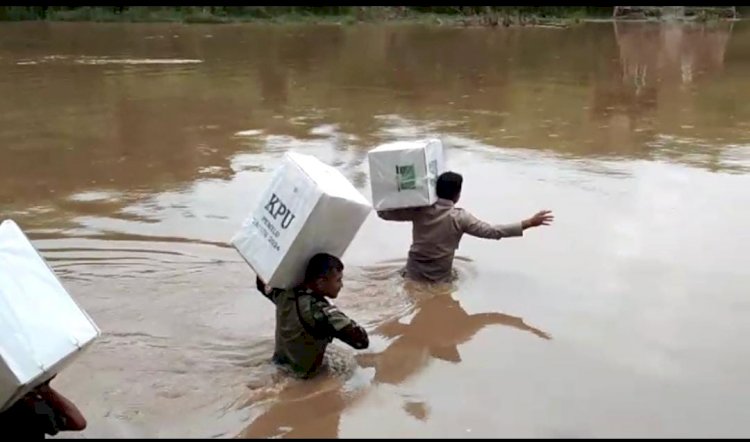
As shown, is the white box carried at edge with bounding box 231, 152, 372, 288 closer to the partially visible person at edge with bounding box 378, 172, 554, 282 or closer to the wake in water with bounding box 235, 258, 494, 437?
the wake in water with bounding box 235, 258, 494, 437

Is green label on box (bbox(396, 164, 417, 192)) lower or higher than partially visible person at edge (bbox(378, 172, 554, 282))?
higher

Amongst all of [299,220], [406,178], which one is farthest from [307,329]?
[406,178]

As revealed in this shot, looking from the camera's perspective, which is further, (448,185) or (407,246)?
(407,246)

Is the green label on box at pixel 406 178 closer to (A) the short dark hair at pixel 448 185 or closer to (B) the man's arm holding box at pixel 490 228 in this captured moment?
(A) the short dark hair at pixel 448 185

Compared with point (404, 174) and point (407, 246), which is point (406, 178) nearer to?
point (404, 174)

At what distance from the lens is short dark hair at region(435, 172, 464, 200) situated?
245 inches

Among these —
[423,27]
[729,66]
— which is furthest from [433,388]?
[423,27]

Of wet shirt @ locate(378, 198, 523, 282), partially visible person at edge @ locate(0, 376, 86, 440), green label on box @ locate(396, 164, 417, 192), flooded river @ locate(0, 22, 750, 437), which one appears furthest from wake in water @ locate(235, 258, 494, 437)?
partially visible person at edge @ locate(0, 376, 86, 440)

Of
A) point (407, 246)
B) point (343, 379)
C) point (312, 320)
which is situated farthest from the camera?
point (407, 246)

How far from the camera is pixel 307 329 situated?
4.76m

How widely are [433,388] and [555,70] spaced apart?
14485 mm

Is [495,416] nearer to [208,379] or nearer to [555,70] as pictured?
[208,379]

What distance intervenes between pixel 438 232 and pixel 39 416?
10.3 feet

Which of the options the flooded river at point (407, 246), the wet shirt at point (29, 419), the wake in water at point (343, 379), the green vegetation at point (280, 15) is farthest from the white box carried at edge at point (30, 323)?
the green vegetation at point (280, 15)
